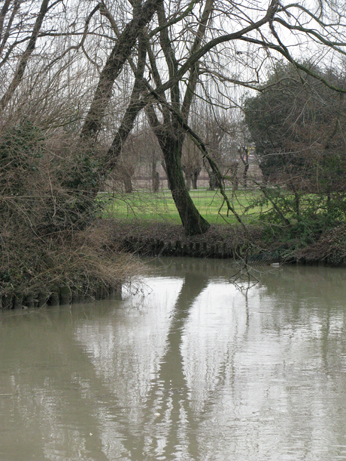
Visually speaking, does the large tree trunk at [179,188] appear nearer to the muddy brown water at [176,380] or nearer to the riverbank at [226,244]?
the riverbank at [226,244]

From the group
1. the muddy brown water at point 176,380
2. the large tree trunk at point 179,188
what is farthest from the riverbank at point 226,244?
the muddy brown water at point 176,380

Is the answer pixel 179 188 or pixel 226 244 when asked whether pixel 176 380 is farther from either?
pixel 179 188

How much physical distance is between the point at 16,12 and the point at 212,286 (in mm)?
7564

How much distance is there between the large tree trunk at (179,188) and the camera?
1822cm

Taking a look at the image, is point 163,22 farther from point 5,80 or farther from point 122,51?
point 5,80

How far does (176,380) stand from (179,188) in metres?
11.9

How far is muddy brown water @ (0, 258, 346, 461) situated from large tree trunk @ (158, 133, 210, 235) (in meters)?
6.75

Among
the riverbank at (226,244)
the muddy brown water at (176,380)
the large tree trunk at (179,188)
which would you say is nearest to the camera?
the muddy brown water at (176,380)

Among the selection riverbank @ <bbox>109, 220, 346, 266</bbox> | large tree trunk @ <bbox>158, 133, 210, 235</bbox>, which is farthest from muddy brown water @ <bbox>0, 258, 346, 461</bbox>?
large tree trunk @ <bbox>158, 133, 210, 235</bbox>

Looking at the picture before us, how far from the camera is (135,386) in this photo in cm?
670

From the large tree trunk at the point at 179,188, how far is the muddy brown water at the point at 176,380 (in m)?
6.75

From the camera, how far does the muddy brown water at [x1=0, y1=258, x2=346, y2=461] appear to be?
5180 mm

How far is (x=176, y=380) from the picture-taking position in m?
6.93

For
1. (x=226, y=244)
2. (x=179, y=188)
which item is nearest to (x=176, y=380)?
(x=226, y=244)
